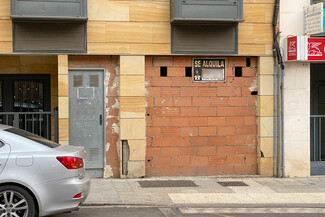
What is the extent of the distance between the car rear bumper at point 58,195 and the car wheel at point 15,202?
14 centimetres

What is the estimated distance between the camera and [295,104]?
11414mm

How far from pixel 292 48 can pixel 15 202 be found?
24.2 feet

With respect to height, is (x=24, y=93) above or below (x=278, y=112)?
above

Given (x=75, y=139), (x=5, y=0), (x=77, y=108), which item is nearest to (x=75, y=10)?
(x=5, y=0)

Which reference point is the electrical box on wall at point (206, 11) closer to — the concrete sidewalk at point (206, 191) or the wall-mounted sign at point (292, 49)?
the wall-mounted sign at point (292, 49)

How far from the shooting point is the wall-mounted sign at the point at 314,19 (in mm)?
10802

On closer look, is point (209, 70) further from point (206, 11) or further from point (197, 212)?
point (197, 212)

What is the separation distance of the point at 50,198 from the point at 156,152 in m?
4.85

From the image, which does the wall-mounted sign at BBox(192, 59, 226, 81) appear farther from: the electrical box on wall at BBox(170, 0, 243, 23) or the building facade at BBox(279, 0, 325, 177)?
the building facade at BBox(279, 0, 325, 177)

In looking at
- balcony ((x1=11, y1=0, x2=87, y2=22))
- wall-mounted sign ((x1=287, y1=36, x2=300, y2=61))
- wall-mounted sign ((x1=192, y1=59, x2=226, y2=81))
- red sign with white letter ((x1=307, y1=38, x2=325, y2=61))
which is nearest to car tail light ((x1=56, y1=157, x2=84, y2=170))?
balcony ((x1=11, y1=0, x2=87, y2=22))

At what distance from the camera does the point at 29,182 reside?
6.32m

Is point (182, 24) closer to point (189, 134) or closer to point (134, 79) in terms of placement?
point (134, 79)

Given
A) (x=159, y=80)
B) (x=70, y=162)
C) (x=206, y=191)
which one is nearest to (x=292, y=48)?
(x=159, y=80)

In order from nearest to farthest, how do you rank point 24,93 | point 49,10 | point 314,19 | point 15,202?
point 15,202 < point 49,10 < point 314,19 < point 24,93
